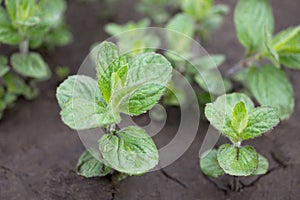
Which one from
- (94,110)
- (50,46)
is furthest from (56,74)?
(94,110)

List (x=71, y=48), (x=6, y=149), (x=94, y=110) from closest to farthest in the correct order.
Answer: (x=94, y=110)
(x=6, y=149)
(x=71, y=48)

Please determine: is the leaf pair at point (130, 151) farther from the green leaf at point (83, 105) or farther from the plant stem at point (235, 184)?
the plant stem at point (235, 184)

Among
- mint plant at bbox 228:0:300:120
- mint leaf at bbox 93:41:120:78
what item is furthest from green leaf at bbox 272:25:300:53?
mint leaf at bbox 93:41:120:78

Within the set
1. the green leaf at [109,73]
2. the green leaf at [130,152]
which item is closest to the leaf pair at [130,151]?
the green leaf at [130,152]

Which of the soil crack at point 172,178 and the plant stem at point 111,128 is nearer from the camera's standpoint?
the plant stem at point 111,128

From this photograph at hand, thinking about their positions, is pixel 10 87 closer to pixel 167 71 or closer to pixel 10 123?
pixel 10 123

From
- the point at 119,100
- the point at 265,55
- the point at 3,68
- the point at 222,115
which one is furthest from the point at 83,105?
the point at 265,55
